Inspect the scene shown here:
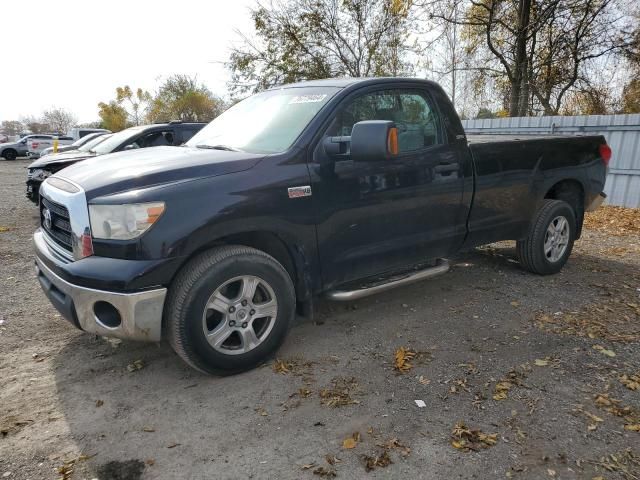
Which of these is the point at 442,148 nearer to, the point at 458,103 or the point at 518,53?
the point at 518,53

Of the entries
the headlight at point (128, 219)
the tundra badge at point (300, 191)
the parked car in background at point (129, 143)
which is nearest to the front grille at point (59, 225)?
the headlight at point (128, 219)

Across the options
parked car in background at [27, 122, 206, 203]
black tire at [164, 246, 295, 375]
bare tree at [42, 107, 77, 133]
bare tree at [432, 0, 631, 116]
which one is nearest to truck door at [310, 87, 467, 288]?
black tire at [164, 246, 295, 375]

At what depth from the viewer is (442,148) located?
162 inches

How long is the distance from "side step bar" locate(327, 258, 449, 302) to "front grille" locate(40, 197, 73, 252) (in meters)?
1.85

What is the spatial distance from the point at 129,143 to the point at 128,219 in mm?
6698

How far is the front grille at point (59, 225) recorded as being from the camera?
3.11 m

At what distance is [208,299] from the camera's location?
2996 millimetres

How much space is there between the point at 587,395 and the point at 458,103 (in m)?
17.8

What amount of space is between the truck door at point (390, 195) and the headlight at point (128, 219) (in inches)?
43.9

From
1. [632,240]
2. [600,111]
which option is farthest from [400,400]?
[600,111]

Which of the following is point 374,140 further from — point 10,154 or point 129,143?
point 10,154

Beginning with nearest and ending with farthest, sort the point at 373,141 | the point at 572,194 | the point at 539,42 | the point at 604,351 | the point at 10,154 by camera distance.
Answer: the point at 373,141, the point at 604,351, the point at 572,194, the point at 539,42, the point at 10,154

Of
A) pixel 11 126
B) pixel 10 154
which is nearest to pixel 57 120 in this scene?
pixel 11 126

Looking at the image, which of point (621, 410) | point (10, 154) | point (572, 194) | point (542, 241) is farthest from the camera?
point (10, 154)
